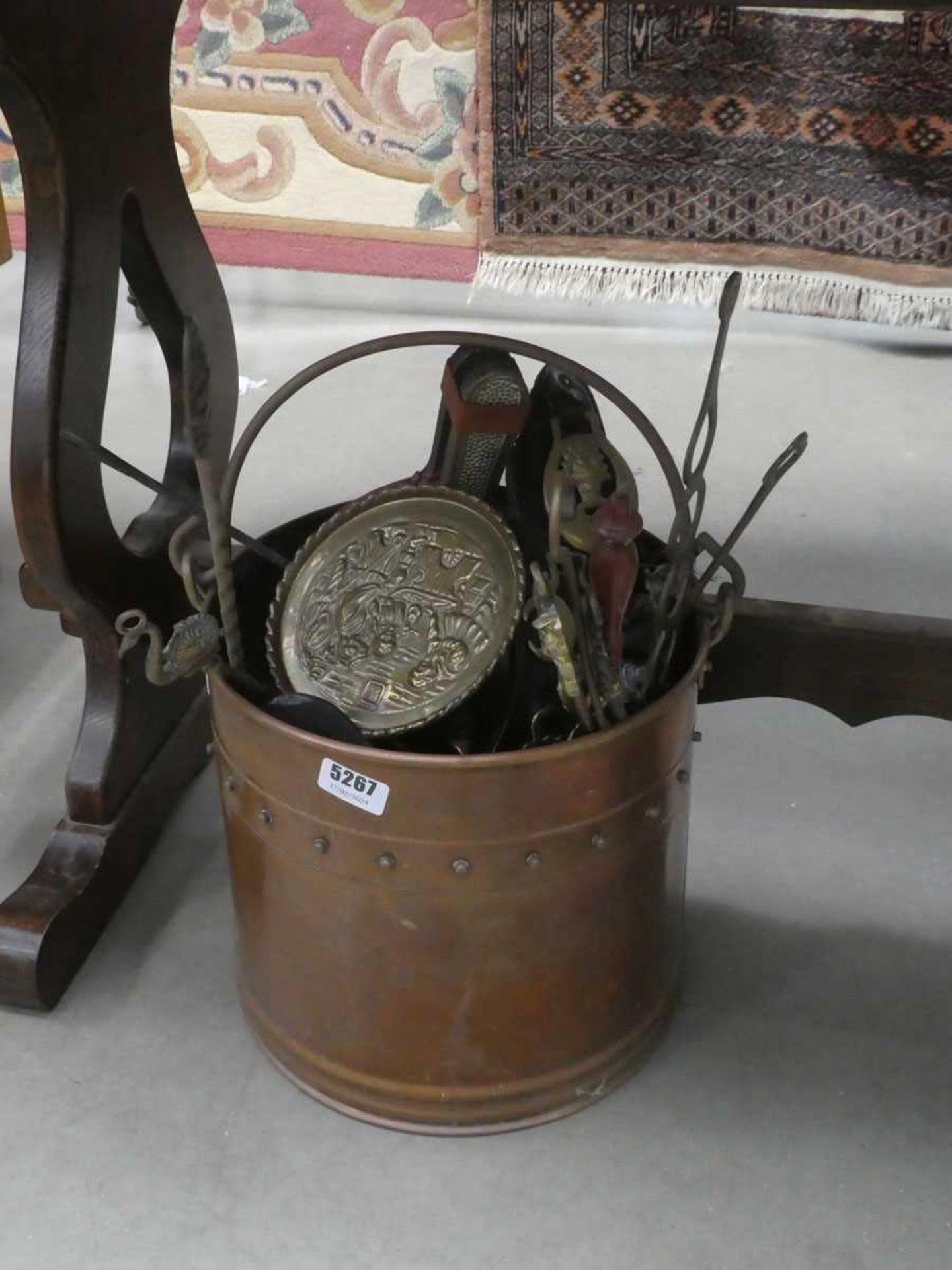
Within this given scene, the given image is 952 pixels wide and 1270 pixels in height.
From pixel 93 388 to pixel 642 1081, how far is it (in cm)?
65

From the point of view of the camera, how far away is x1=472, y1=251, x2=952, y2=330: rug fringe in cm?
225

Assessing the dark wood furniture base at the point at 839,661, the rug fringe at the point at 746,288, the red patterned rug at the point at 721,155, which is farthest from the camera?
the rug fringe at the point at 746,288

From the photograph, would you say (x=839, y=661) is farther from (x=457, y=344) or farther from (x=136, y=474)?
(x=136, y=474)

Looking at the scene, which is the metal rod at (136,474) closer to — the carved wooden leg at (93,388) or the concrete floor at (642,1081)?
the carved wooden leg at (93,388)

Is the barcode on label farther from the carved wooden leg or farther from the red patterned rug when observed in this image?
the red patterned rug

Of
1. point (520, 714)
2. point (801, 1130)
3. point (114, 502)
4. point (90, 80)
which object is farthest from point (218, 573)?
point (114, 502)

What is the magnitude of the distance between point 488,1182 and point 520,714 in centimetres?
31

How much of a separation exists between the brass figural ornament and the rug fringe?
4.47ft

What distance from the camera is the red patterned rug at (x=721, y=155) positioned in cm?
213

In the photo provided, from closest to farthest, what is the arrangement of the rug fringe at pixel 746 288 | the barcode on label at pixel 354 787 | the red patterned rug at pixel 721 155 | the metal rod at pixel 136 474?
the barcode on label at pixel 354 787
the metal rod at pixel 136 474
the red patterned rug at pixel 721 155
the rug fringe at pixel 746 288

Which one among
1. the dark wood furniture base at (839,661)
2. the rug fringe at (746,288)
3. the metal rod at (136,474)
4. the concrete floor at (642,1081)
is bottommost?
the concrete floor at (642,1081)

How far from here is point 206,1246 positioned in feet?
3.12

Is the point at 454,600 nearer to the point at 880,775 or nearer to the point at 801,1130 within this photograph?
the point at 801,1130

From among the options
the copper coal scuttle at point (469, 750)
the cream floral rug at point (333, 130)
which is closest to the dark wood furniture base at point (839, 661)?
the copper coal scuttle at point (469, 750)
